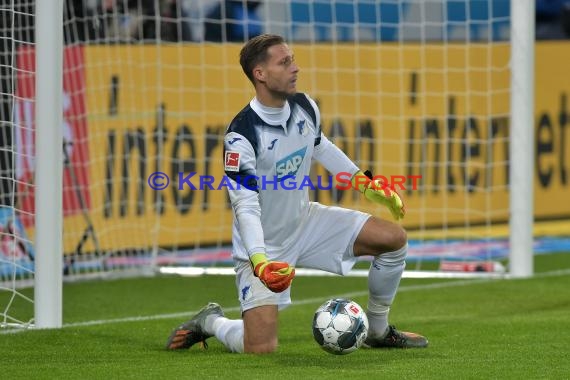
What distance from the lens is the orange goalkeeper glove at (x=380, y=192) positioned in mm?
6555

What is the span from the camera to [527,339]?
6.90 metres

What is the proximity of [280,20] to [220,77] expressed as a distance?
91 centimetres

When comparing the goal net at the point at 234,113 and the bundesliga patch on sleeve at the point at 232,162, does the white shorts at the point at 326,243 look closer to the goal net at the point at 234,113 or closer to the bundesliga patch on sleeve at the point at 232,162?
the bundesliga patch on sleeve at the point at 232,162

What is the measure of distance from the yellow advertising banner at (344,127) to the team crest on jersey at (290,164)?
4362 millimetres

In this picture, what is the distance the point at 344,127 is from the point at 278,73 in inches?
248

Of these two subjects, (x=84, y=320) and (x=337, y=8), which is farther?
(x=337, y=8)

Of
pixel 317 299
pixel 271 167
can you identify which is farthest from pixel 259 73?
pixel 317 299

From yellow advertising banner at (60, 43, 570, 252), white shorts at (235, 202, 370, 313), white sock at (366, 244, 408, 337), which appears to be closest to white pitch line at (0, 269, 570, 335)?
white shorts at (235, 202, 370, 313)

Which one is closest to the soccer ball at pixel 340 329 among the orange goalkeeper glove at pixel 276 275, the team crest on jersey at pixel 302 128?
the orange goalkeeper glove at pixel 276 275

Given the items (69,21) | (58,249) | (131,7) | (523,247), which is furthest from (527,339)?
(131,7)

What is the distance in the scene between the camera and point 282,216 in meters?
6.72

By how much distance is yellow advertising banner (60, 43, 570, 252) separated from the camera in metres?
11.4

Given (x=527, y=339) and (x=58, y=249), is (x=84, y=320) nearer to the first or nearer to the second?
(x=58, y=249)

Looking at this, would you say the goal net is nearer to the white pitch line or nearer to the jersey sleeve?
the white pitch line
